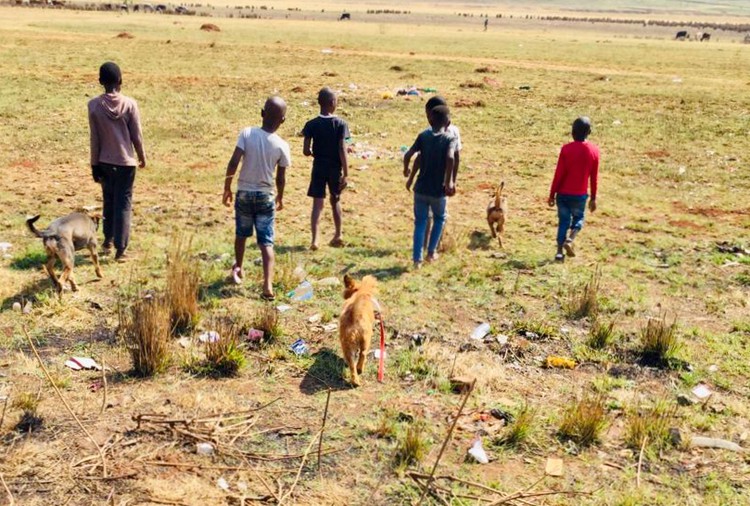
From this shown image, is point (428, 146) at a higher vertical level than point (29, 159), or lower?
higher

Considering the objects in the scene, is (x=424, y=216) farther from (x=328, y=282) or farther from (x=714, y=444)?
(x=714, y=444)

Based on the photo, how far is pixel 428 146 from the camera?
724 centimetres

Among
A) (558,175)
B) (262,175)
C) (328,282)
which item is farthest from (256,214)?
(558,175)

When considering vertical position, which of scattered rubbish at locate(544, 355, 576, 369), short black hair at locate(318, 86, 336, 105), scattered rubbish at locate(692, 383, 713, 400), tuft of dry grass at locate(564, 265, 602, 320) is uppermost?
short black hair at locate(318, 86, 336, 105)

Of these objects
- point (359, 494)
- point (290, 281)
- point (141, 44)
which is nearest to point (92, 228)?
point (290, 281)

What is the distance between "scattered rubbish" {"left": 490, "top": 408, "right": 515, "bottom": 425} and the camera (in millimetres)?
4734

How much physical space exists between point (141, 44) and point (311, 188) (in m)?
26.3

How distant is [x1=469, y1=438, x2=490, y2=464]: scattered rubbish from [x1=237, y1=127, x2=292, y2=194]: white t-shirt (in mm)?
3165

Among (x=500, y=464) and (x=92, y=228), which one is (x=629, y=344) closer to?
(x=500, y=464)

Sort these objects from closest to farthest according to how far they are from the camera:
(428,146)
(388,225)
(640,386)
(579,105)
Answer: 1. (640,386)
2. (428,146)
3. (388,225)
4. (579,105)

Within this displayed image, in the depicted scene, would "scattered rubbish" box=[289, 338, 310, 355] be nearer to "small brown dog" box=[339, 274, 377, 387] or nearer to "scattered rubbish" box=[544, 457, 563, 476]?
"small brown dog" box=[339, 274, 377, 387]

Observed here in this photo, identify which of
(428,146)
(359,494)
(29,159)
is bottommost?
(359,494)

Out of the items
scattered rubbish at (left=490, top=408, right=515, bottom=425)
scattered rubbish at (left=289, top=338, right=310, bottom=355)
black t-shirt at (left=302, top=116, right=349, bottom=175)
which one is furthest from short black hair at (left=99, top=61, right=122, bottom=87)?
scattered rubbish at (left=490, top=408, right=515, bottom=425)

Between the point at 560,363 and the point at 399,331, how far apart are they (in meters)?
1.43
